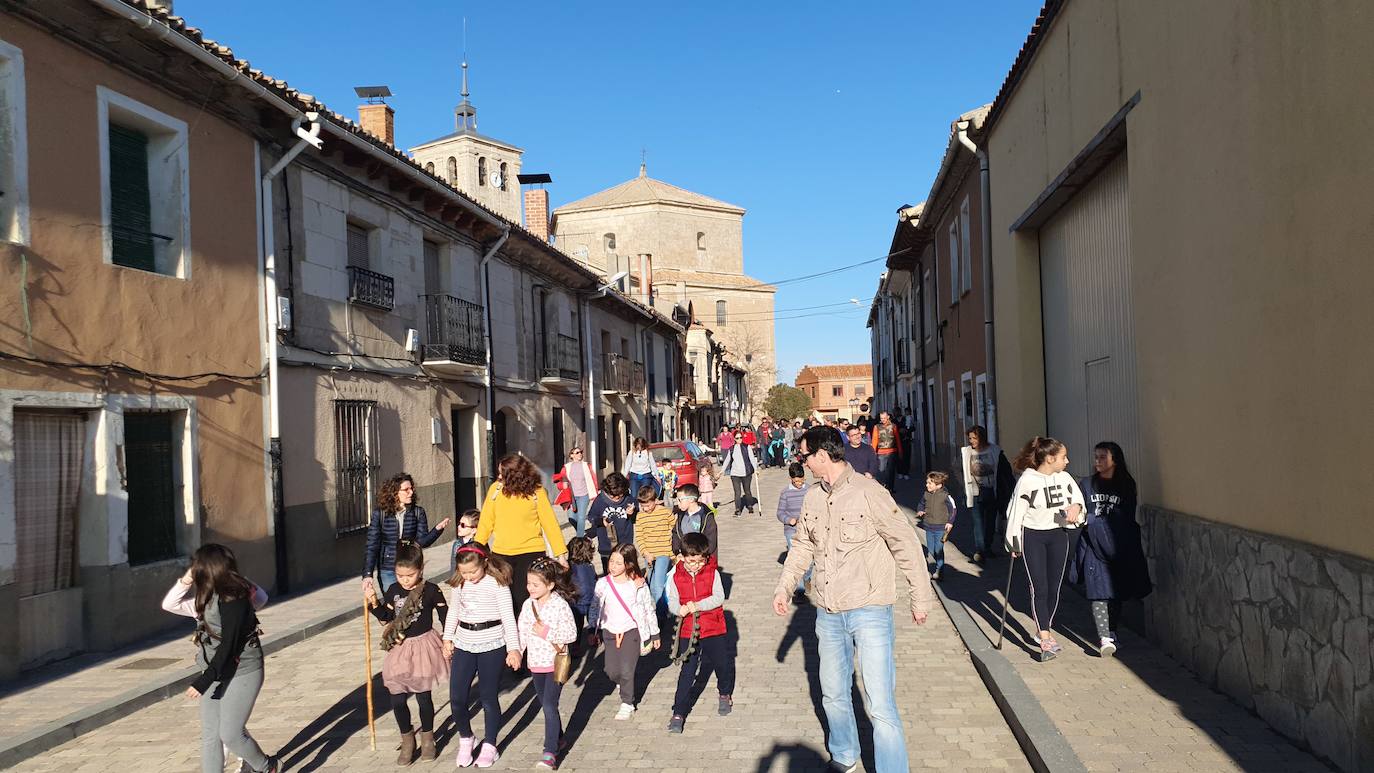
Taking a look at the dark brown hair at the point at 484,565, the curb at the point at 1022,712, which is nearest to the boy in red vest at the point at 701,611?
the dark brown hair at the point at 484,565

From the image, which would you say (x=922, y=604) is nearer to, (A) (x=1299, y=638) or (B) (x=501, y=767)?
(A) (x=1299, y=638)

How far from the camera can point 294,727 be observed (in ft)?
21.0

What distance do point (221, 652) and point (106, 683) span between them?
133 inches

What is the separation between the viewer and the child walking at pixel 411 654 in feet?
18.1

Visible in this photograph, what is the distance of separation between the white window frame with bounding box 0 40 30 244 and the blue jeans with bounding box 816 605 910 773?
7181 millimetres

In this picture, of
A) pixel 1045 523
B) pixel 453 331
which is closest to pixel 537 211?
pixel 453 331

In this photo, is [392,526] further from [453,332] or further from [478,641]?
[453,332]

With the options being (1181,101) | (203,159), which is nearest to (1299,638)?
(1181,101)

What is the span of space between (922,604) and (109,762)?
480 centimetres

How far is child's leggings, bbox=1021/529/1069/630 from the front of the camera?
7293mm

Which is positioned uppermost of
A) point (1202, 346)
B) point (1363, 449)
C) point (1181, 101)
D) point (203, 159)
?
point (203, 159)

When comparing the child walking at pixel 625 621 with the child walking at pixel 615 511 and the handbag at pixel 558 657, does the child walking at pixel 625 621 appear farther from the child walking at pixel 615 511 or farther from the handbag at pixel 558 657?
the child walking at pixel 615 511

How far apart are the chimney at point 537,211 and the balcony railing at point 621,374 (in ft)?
15.3

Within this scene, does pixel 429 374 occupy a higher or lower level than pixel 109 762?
higher
